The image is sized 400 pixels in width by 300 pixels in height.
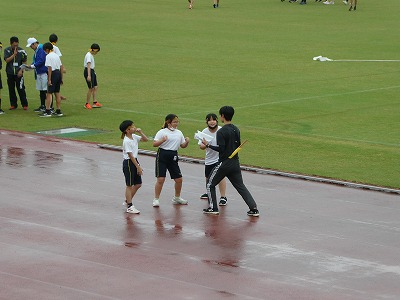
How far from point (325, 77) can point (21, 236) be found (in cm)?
2084

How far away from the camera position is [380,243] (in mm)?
15594

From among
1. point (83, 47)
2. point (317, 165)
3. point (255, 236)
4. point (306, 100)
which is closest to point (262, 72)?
point (306, 100)

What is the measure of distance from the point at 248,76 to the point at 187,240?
19.7 m

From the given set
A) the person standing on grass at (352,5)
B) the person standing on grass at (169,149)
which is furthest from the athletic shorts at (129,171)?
the person standing on grass at (352,5)

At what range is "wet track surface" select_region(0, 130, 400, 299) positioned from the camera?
13242 millimetres

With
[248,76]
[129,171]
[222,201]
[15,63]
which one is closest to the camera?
[129,171]

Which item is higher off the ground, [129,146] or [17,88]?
[129,146]

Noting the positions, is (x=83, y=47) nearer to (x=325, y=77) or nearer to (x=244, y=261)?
(x=325, y=77)

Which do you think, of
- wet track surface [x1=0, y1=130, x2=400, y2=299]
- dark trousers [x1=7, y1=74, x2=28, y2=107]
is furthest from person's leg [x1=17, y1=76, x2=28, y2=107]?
wet track surface [x1=0, y1=130, x2=400, y2=299]

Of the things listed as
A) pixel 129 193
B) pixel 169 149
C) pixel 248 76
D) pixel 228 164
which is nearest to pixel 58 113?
pixel 248 76

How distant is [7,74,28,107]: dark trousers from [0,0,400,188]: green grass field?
0.56 m

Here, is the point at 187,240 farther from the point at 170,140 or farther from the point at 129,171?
the point at 170,140

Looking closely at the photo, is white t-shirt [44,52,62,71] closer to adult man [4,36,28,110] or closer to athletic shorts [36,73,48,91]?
athletic shorts [36,73,48,91]

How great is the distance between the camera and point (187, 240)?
51.3 ft
